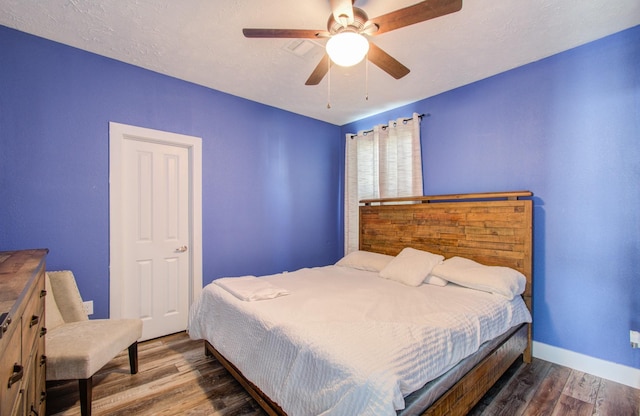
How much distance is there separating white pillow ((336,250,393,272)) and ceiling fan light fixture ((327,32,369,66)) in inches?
82.9

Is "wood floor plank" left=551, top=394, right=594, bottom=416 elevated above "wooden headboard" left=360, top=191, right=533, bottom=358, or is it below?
below

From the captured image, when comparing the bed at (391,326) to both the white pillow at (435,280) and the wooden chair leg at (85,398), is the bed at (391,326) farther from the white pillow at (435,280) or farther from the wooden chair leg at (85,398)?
the wooden chair leg at (85,398)

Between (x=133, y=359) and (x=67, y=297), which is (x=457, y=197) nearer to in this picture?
(x=133, y=359)

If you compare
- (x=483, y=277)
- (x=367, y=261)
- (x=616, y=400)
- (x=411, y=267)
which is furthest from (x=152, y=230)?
(x=616, y=400)

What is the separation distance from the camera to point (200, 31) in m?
2.11

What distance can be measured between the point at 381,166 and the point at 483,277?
1.81 m

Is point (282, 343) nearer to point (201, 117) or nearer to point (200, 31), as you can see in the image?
point (200, 31)

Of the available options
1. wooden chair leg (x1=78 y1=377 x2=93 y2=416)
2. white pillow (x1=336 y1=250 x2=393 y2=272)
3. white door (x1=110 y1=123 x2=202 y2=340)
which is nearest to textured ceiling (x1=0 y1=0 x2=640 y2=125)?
white door (x1=110 y1=123 x2=202 y2=340)

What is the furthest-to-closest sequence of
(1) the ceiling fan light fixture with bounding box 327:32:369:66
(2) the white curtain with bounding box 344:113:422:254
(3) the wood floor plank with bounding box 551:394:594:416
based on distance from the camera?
(2) the white curtain with bounding box 344:113:422:254 → (3) the wood floor plank with bounding box 551:394:594:416 → (1) the ceiling fan light fixture with bounding box 327:32:369:66

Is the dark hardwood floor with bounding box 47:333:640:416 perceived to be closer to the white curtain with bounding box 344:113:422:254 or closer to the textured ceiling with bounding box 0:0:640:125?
the white curtain with bounding box 344:113:422:254

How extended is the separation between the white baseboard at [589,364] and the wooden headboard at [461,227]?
438 mm

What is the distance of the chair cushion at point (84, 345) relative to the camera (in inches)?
64.7

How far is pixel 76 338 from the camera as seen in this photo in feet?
6.04

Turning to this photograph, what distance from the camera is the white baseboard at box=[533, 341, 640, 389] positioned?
2.04 meters
